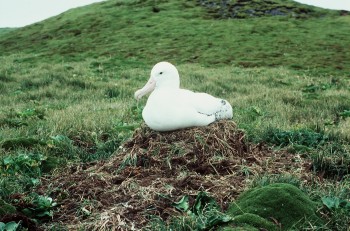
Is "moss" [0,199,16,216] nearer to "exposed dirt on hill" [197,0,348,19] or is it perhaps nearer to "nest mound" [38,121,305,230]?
"nest mound" [38,121,305,230]

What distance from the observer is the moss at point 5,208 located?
14.3 ft

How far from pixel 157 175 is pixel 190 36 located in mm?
41995

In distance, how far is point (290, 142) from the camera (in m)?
6.86

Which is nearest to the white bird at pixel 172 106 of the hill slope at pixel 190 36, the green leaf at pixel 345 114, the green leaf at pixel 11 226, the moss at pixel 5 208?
the moss at pixel 5 208

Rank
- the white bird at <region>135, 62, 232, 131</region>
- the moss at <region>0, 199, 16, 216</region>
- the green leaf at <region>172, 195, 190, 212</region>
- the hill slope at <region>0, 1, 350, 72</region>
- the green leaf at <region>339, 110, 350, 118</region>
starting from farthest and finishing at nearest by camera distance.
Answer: the hill slope at <region>0, 1, 350, 72</region> → the green leaf at <region>339, 110, 350, 118</region> → the white bird at <region>135, 62, 232, 131</region> → the green leaf at <region>172, 195, 190, 212</region> → the moss at <region>0, 199, 16, 216</region>

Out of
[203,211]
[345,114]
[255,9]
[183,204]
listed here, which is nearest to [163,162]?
[183,204]

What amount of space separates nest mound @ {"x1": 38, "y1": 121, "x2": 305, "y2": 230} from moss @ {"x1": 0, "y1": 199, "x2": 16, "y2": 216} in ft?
1.39

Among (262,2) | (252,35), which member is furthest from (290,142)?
(262,2)

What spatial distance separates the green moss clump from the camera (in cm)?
415

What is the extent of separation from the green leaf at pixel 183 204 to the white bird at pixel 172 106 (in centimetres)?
159

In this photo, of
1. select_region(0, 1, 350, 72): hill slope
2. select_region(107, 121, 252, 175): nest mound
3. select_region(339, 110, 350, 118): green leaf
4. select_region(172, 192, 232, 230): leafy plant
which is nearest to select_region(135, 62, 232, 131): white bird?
select_region(107, 121, 252, 175): nest mound

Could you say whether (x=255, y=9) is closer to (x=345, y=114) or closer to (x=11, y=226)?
(x=345, y=114)

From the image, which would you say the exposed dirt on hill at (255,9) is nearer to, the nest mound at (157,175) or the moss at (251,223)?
the nest mound at (157,175)

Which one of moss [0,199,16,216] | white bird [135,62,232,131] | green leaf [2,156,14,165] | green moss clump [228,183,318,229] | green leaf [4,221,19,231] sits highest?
white bird [135,62,232,131]
